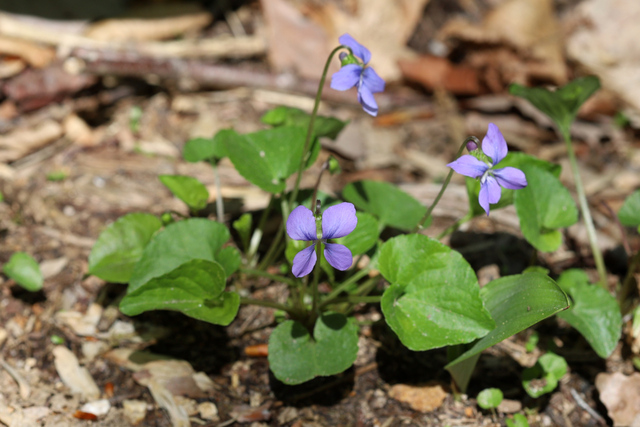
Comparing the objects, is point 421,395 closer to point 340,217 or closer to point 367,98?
point 340,217

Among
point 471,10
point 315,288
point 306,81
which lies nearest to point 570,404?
point 315,288

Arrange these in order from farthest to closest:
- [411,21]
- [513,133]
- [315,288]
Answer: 1. [411,21]
2. [513,133]
3. [315,288]

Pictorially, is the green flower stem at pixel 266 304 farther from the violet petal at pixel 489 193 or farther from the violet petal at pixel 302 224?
the violet petal at pixel 489 193

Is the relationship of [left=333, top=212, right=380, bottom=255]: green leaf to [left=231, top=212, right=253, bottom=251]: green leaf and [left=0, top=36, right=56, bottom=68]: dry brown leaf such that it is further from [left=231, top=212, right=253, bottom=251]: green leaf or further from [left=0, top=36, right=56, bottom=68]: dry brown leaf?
[left=0, top=36, right=56, bottom=68]: dry brown leaf

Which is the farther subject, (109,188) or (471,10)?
(471,10)

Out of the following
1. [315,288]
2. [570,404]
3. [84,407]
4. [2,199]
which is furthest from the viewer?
[2,199]

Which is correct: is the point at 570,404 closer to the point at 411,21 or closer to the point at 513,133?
the point at 513,133

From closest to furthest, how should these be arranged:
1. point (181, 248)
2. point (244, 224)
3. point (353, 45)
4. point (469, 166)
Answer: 1. point (469, 166)
2. point (353, 45)
3. point (181, 248)
4. point (244, 224)

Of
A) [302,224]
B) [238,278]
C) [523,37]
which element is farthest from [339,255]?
[523,37]
